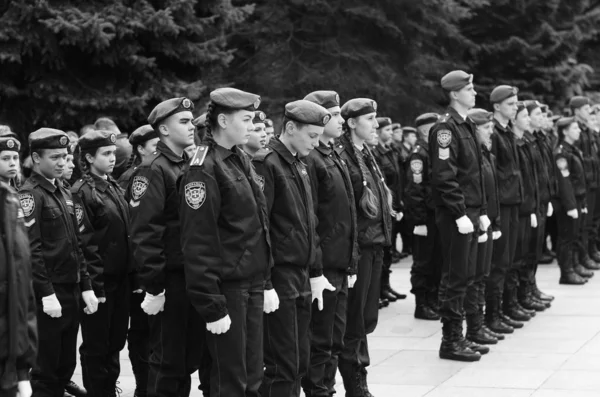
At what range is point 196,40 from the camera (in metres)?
15.0

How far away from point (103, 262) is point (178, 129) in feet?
4.57

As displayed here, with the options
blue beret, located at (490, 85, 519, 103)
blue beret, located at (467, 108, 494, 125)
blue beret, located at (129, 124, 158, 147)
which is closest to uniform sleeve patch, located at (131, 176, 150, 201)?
blue beret, located at (129, 124, 158, 147)

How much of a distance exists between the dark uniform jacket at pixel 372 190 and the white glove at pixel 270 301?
176 cm

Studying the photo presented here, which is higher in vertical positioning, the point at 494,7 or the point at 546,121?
the point at 494,7

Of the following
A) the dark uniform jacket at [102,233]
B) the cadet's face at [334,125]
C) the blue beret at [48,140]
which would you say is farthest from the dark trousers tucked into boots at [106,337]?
the cadet's face at [334,125]

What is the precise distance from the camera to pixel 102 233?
8.02m

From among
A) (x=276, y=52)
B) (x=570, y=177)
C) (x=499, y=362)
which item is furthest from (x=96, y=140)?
(x=276, y=52)

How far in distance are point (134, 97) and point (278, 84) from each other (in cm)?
778

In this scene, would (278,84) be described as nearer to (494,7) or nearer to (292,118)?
(494,7)

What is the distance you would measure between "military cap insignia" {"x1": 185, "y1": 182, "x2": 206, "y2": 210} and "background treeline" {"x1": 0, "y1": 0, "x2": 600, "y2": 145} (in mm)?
7661

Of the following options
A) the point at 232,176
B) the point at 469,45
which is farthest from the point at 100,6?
the point at 469,45

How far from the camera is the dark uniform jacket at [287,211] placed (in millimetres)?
6758

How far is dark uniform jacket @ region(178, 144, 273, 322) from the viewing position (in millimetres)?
5949

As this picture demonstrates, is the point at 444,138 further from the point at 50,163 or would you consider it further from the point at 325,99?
the point at 50,163
